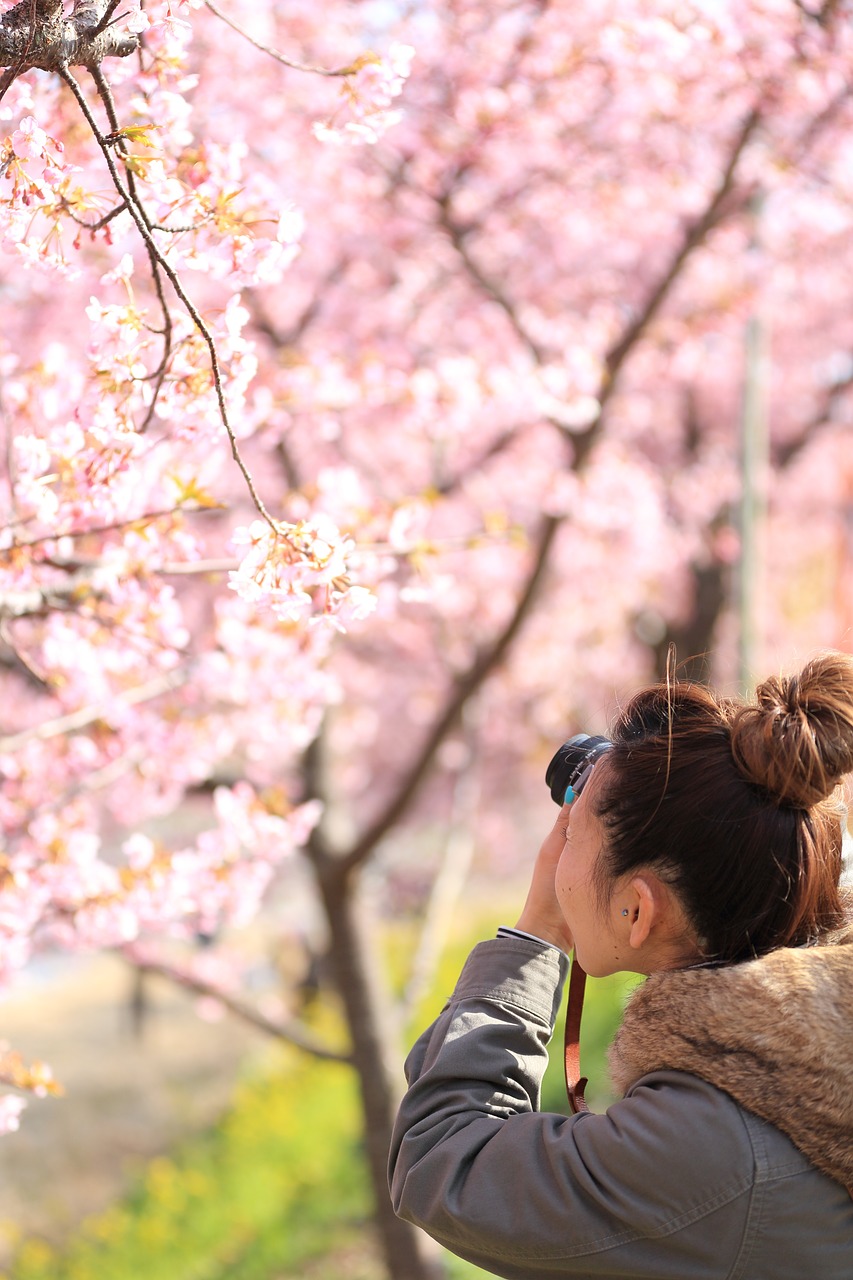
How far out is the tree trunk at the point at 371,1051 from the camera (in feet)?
13.2

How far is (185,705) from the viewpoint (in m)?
3.22

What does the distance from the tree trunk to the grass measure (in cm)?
108

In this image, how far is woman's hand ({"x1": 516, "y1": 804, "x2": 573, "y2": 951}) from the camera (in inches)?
49.4

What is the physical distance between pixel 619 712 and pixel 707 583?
308 inches

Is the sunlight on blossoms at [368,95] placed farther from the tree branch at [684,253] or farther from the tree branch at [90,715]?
the tree branch at [684,253]

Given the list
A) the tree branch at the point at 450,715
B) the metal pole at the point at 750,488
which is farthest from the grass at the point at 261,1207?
the metal pole at the point at 750,488

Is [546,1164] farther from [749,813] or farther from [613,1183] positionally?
[749,813]

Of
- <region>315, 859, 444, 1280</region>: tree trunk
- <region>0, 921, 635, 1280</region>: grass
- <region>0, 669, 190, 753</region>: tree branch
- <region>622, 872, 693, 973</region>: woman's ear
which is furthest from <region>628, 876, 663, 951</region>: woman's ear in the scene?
<region>0, 921, 635, 1280</region>: grass

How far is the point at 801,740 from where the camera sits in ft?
3.43

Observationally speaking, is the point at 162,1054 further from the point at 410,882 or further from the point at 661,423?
the point at 661,423

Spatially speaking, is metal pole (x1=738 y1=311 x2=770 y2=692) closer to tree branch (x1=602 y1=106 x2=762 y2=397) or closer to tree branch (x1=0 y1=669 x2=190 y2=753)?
tree branch (x1=602 y1=106 x2=762 y2=397)

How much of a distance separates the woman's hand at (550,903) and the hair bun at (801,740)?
257 millimetres

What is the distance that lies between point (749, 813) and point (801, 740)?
86 millimetres

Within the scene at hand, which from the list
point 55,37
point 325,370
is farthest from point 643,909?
point 325,370
